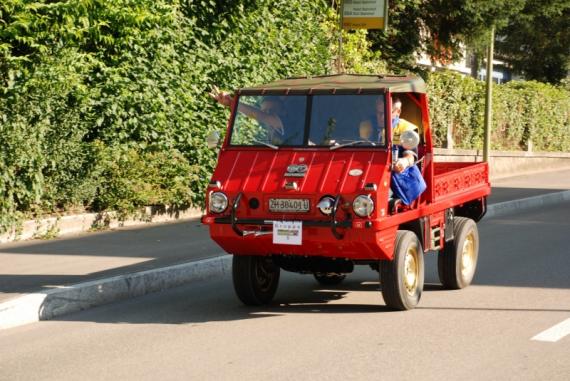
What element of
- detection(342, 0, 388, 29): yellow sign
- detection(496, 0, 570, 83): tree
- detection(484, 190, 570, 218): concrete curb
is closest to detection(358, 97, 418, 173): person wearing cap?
detection(484, 190, 570, 218): concrete curb

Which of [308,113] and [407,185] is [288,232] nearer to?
[407,185]

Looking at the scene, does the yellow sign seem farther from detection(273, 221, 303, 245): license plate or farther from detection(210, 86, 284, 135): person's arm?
detection(273, 221, 303, 245): license plate

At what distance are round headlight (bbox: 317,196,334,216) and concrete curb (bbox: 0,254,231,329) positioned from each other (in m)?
2.43

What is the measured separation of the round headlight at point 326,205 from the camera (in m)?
9.09

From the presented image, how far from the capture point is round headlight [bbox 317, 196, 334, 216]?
9086 mm

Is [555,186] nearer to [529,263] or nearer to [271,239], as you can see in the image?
[529,263]

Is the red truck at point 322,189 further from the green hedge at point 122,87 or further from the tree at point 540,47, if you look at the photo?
the tree at point 540,47

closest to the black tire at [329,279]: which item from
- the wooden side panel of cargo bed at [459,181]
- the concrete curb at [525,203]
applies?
the wooden side panel of cargo bed at [459,181]

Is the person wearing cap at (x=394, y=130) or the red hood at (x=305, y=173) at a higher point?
the person wearing cap at (x=394, y=130)

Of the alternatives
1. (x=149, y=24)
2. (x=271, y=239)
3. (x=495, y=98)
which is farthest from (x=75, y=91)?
(x=495, y=98)

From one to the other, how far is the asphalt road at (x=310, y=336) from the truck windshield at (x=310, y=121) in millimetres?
1545

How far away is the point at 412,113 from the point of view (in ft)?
34.9

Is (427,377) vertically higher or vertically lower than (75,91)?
lower

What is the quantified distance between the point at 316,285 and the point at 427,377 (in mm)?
4562
